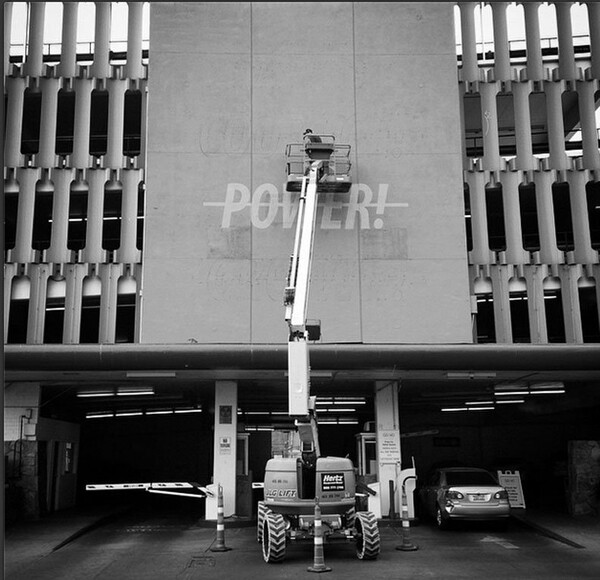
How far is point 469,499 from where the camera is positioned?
1838 centimetres

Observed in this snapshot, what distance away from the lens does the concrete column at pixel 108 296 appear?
70.4ft

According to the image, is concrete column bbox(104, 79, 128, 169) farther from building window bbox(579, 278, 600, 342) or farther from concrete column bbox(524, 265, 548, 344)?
building window bbox(579, 278, 600, 342)

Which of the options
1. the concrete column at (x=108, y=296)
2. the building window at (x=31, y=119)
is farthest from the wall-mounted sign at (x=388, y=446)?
the building window at (x=31, y=119)

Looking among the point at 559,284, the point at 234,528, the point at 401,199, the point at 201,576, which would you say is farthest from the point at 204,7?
the point at 201,576

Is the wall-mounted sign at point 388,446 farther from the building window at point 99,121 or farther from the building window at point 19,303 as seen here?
the building window at point 99,121

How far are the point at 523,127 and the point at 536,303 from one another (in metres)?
5.71

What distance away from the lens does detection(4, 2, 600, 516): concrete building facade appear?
70.0 feet

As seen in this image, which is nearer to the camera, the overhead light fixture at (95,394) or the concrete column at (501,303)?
the concrete column at (501,303)

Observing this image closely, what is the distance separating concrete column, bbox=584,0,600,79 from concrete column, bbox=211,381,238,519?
15.3m

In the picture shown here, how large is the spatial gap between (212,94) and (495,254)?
10069mm

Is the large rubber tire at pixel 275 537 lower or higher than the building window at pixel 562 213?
lower

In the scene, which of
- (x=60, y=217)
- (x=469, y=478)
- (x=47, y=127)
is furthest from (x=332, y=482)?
(x=47, y=127)

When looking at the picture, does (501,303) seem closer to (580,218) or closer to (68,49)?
(580,218)

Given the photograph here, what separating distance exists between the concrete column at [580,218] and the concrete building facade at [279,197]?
0.07 metres
